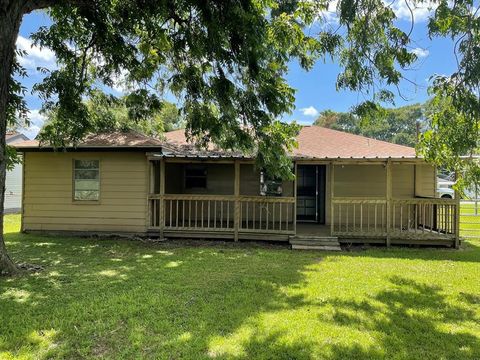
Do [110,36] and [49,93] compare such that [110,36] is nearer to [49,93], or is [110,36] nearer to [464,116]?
[49,93]

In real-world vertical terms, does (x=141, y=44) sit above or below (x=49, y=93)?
above

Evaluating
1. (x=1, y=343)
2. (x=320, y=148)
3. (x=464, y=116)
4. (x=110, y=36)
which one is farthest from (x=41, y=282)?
(x=320, y=148)

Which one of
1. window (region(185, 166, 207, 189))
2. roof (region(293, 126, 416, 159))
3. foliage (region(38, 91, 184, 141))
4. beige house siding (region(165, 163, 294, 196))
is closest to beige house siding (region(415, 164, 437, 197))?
roof (region(293, 126, 416, 159))

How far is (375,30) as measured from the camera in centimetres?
560

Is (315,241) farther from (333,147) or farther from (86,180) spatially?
(86,180)

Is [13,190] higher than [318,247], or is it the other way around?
[13,190]

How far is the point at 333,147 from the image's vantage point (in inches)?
459

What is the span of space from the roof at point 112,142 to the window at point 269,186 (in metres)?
3.68

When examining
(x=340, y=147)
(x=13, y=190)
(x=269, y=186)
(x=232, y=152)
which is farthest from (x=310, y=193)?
(x=13, y=190)

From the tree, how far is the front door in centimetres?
453

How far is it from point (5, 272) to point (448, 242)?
10.4 metres

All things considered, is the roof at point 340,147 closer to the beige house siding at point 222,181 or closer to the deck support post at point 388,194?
the deck support post at point 388,194

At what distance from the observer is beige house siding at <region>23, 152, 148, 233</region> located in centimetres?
1043

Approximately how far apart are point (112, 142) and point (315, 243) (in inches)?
258
